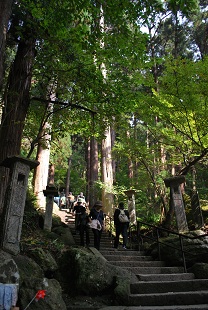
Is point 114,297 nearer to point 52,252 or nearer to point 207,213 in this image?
point 52,252

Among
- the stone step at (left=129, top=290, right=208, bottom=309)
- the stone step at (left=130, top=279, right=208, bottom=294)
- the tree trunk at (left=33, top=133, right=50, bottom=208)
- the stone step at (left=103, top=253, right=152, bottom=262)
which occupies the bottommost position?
the stone step at (left=129, top=290, right=208, bottom=309)

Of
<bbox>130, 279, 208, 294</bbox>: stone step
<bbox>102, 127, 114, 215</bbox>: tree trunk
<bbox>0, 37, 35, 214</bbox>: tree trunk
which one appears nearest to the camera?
<bbox>130, 279, 208, 294</bbox>: stone step

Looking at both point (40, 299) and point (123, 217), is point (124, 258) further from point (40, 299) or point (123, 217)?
point (40, 299)

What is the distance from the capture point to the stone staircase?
15.8ft

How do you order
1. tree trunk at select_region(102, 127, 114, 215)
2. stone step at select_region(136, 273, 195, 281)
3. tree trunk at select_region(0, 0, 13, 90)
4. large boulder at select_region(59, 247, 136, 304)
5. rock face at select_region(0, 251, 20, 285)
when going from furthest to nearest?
tree trunk at select_region(102, 127, 114, 215) < stone step at select_region(136, 273, 195, 281) < large boulder at select_region(59, 247, 136, 304) < tree trunk at select_region(0, 0, 13, 90) < rock face at select_region(0, 251, 20, 285)

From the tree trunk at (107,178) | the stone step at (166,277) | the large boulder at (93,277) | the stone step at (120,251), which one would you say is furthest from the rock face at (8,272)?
the tree trunk at (107,178)

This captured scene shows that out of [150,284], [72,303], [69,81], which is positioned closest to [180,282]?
[150,284]

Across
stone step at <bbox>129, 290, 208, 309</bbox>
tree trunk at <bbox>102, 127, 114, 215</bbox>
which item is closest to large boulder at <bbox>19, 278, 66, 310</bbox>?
stone step at <bbox>129, 290, 208, 309</bbox>

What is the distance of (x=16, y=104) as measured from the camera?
22.6 feet

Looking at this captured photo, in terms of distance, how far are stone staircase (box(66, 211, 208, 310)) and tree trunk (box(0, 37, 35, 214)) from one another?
3644 mm

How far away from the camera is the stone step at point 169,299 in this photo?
4.84 m

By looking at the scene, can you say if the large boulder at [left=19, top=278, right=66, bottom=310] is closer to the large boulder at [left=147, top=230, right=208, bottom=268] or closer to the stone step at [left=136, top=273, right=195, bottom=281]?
the stone step at [left=136, top=273, right=195, bottom=281]

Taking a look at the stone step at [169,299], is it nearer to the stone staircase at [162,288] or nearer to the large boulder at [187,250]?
the stone staircase at [162,288]

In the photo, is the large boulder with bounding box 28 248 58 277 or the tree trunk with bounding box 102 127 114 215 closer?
the large boulder with bounding box 28 248 58 277
